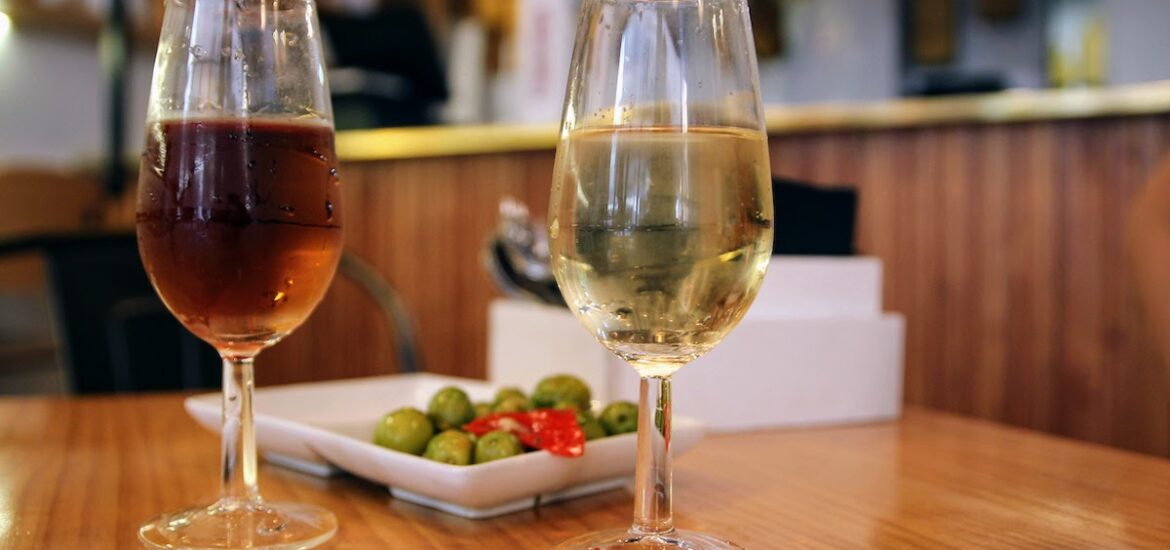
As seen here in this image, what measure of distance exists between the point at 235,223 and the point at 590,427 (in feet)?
1.06

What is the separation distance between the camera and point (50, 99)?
17.1ft

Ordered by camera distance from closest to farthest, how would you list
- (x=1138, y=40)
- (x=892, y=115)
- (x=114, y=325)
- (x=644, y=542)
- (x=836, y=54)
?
(x=644, y=542), (x=114, y=325), (x=1138, y=40), (x=892, y=115), (x=836, y=54)

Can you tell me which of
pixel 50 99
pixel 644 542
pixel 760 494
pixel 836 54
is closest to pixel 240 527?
pixel 644 542

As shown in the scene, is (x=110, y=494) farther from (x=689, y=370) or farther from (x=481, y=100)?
(x=481, y=100)

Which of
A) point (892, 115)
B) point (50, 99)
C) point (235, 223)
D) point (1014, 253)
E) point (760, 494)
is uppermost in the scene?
point (50, 99)

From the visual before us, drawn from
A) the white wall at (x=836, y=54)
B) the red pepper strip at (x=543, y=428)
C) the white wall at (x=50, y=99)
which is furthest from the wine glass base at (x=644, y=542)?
the white wall at (x=50, y=99)

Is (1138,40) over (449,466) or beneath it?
over

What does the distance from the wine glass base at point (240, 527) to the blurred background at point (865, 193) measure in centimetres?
73

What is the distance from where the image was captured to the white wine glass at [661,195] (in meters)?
0.64

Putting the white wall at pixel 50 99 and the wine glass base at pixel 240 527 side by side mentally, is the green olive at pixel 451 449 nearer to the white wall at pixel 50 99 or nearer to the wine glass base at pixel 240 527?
the wine glass base at pixel 240 527

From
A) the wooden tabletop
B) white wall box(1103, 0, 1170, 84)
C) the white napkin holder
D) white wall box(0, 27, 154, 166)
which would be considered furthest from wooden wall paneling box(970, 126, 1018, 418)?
white wall box(0, 27, 154, 166)

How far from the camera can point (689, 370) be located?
1.25m

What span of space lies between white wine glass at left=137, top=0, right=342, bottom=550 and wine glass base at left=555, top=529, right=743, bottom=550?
0.18m

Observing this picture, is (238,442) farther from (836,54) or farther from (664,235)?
(836,54)
